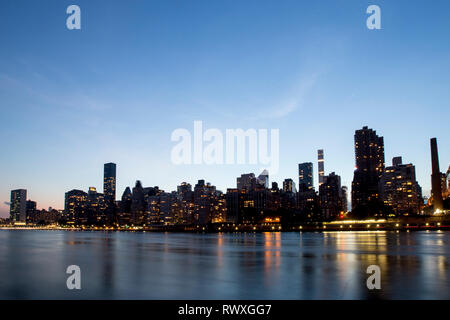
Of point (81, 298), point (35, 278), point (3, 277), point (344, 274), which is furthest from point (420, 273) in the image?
point (3, 277)

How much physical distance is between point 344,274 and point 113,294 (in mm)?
19596

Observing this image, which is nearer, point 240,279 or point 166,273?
point 240,279

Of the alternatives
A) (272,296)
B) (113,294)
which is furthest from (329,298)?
(113,294)

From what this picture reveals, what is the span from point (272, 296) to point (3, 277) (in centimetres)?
2721

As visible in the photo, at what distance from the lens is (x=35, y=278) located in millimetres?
35125

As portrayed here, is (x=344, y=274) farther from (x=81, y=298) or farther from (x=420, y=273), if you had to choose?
(x=81, y=298)

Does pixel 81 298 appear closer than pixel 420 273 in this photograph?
Yes

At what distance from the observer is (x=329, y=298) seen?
21969 millimetres
